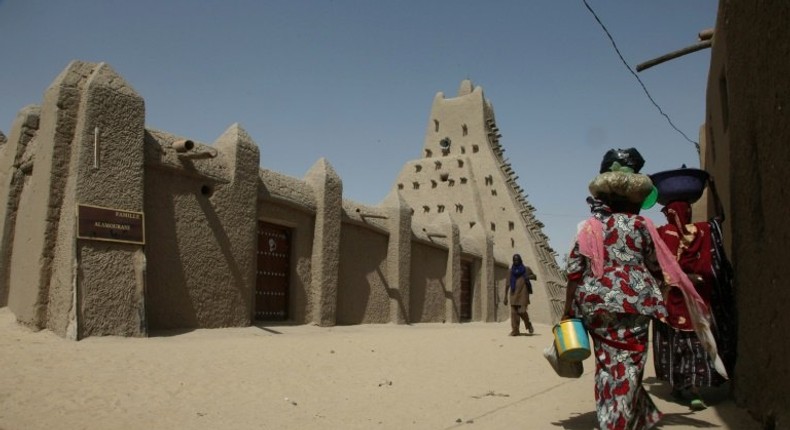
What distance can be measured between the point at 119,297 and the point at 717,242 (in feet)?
20.2

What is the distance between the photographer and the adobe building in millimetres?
7199

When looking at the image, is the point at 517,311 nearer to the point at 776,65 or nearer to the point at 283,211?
the point at 283,211

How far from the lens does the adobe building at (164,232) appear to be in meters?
7.20

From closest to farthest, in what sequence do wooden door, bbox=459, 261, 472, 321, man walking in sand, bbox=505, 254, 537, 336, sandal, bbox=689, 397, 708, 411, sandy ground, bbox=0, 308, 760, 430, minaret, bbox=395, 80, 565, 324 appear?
sandy ground, bbox=0, 308, 760, 430
sandal, bbox=689, 397, 708, 411
man walking in sand, bbox=505, 254, 537, 336
wooden door, bbox=459, 261, 472, 321
minaret, bbox=395, 80, 565, 324

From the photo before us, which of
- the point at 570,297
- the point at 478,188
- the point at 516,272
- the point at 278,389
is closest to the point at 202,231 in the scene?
the point at 278,389

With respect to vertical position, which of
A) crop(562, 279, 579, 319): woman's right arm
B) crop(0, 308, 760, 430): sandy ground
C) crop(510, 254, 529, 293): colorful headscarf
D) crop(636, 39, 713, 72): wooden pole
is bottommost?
crop(0, 308, 760, 430): sandy ground

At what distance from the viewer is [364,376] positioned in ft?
20.3

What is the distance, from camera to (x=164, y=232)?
8.30 metres

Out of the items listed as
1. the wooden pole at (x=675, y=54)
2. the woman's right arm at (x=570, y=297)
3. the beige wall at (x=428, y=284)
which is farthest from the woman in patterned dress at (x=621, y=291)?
the beige wall at (x=428, y=284)

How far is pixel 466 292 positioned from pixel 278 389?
45.3ft

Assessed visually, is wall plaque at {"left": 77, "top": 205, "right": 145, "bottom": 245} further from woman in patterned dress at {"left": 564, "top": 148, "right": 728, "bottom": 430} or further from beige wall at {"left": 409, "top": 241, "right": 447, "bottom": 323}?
beige wall at {"left": 409, "top": 241, "right": 447, "bottom": 323}

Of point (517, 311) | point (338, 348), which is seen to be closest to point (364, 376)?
point (338, 348)

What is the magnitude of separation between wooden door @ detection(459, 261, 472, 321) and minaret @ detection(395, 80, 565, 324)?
5.10 meters

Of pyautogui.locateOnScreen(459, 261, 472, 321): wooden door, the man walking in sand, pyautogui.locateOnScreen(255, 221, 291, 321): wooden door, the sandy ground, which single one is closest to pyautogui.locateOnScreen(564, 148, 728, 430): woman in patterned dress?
the sandy ground
